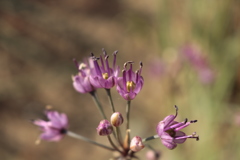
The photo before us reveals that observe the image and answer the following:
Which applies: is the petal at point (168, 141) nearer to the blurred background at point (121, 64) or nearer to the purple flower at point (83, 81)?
the purple flower at point (83, 81)

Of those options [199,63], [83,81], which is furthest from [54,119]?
[199,63]

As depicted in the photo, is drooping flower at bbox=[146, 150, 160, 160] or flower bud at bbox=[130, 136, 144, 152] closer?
flower bud at bbox=[130, 136, 144, 152]

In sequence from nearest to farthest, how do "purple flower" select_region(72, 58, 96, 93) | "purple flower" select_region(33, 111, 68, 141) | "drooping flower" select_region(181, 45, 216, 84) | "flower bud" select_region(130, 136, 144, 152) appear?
"flower bud" select_region(130, 136, 144, 152), "purple flower" select_region(72, 58, 96, 93), "purple flower" select_region(33, 111, 68, 141), "drooping flower" select_region(181, 45, 216, 84)

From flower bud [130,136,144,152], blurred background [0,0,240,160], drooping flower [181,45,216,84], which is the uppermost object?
blurred background [0,0,240,160]

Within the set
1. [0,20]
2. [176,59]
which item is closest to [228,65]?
[176,59]

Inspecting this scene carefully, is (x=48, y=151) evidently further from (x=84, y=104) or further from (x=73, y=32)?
(x=73, y=32)

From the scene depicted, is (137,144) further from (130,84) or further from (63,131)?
(63,131)

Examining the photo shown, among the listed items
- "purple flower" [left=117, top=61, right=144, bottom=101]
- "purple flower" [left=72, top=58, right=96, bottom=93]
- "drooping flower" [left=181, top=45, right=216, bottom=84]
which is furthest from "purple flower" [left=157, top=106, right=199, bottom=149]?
"drooping flower" [left=181, top=45, right=216, bottom=84]

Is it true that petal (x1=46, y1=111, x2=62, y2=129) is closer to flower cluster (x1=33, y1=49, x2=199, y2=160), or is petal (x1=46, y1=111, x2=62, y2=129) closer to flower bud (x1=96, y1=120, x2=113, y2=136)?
flower cluster (x1=33, y1=49, x2=199, y2=160)

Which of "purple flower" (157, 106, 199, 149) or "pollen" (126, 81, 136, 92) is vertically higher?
"pollen" (126, 81, 136, 92)
